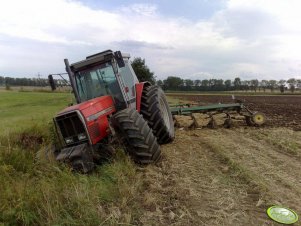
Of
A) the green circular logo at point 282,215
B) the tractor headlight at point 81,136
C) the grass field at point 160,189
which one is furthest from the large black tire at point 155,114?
the green circular logo at point 282,215

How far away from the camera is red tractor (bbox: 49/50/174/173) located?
20.1ft

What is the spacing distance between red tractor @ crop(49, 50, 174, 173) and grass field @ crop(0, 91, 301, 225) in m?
0.28

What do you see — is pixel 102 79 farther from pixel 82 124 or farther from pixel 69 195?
pixel 69 195

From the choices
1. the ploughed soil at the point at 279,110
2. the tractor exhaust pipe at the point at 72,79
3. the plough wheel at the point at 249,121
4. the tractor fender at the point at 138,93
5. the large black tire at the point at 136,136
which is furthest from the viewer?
the ploughed soil at the point at 279,110

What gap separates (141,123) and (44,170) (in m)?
1.88

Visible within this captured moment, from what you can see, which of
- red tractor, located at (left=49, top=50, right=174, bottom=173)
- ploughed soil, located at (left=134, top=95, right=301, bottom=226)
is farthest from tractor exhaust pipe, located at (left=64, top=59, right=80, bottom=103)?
ploughed soil, located at (left=134, top=95, right=301, bottom=226)

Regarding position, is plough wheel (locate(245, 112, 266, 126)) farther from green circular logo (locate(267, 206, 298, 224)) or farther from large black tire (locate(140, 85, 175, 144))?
green circular logo (locate(267, 206, 298, 224))

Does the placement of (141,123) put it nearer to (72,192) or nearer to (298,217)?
(72,192)

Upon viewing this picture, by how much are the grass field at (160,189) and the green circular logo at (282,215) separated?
0.09 meters

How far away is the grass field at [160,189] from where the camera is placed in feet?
13.6

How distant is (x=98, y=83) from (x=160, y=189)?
327cm

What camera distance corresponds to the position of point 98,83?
7512 millimetres

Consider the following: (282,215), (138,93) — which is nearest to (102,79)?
(138,93)

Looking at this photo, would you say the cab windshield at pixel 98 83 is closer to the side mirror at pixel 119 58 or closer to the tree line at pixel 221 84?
the side mirror at pixel 119 58
